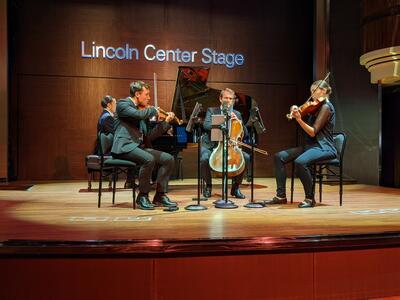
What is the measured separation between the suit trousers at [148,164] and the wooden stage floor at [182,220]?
310 millimetres

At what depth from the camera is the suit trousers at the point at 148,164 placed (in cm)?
466

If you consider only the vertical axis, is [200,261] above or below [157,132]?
below

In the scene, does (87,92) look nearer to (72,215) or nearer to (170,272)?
(72,215)

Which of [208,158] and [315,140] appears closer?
[315,140]

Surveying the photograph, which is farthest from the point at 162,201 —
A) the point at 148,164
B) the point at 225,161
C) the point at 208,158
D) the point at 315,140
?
the point at 315,140

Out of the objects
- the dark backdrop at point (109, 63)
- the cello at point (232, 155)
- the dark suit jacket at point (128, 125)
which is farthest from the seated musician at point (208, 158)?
the dark backdrop at point (109, 63)

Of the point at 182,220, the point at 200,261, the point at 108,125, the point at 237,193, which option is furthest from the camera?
the point at 108,125

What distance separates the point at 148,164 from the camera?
4.66 meters

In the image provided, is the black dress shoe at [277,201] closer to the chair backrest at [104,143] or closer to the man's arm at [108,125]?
the chair backrest at [104,143]

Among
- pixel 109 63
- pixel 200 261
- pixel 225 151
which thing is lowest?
pixel 200 261

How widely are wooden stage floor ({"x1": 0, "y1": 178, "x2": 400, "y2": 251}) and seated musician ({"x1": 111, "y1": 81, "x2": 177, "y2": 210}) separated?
10.4 inches

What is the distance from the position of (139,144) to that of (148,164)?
263mm

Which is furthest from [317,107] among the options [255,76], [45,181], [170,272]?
[45,181]

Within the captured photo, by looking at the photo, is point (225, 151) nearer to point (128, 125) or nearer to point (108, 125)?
point (128, 125)
